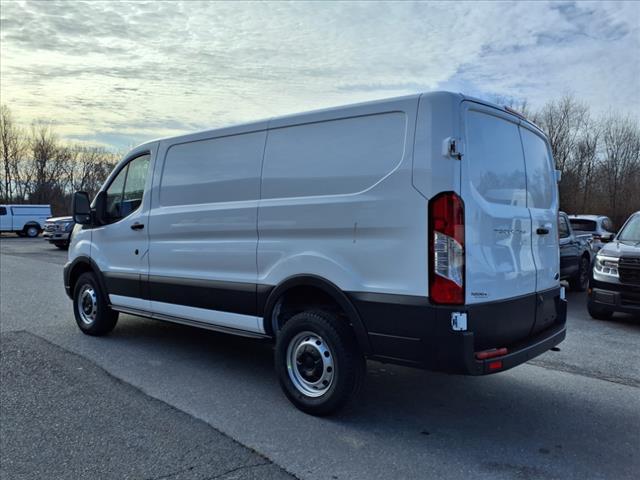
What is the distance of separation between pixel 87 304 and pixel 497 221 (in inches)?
212

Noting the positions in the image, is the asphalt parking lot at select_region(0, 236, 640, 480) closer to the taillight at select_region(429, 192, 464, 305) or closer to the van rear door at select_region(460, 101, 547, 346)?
the van rear door at select_region(460, 101, 547, 346)

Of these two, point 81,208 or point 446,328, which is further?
point 81,208

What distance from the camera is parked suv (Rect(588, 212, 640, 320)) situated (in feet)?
24.8

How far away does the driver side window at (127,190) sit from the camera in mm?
6199

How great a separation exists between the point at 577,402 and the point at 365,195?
2603 mm

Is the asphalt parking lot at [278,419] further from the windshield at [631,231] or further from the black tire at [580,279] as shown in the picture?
the black tire at [580,279]

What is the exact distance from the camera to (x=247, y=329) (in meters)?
4.93

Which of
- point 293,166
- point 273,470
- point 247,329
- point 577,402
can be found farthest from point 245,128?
point 577,402

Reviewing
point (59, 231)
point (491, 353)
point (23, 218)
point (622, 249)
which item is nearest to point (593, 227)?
point (622, 249)

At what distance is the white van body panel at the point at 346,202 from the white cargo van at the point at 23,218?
36.4 m

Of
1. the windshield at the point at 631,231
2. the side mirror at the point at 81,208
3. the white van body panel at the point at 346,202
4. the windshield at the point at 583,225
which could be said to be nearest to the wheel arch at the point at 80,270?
the side mirror at the point at 81,208

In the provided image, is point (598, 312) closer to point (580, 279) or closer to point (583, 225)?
point (580, 279)

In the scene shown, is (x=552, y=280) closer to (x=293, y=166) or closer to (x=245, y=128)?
(x=293, y=166)

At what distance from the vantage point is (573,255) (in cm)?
1112
